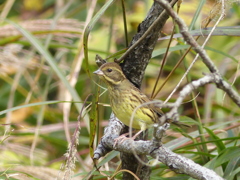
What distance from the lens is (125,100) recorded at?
222cm

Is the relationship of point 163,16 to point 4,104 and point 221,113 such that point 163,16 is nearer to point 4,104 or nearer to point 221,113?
point 221,113

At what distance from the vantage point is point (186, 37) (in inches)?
50.0

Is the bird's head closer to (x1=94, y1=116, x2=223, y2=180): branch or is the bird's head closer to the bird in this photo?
the bird

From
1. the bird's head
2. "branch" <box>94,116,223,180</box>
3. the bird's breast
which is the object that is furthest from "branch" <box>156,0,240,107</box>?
the bird's breast

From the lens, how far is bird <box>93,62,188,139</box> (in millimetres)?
2053

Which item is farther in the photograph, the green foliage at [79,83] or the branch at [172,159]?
the green foliage at [79,83]

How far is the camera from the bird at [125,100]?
6.73 feet

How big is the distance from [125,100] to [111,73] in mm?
186

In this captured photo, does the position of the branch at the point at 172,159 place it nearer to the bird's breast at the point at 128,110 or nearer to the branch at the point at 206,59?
the branch at the point at 206,59

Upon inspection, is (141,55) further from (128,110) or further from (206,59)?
(206,59)

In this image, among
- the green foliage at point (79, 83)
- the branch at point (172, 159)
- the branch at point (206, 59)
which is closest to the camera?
the branch at point (206, 59)

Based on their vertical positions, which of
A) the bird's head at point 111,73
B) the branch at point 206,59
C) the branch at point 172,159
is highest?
the bird's head at point 111,73

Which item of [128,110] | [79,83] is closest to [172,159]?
[128,110]

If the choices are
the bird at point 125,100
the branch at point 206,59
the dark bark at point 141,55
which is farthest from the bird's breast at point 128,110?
the branch at point 206,59
